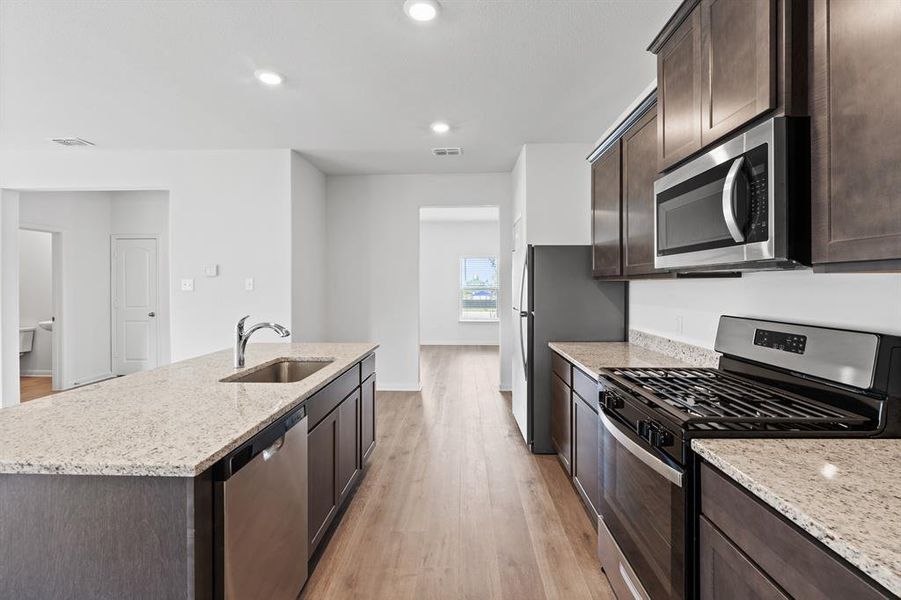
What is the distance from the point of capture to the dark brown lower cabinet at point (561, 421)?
2.79m

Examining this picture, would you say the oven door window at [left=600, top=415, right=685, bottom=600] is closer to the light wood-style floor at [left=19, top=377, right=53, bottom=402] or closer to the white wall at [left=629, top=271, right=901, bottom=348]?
the white wall at [left=629, top=271, right=901, bottom=348]

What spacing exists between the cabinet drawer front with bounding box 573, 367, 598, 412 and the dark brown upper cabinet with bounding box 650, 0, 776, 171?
106 cm

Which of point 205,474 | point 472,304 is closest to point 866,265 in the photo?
point 205,474

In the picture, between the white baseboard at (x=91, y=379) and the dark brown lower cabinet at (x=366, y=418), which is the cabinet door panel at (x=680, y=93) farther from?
the white baseboard at (x=91, y=379)

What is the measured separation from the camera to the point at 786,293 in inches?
67.2

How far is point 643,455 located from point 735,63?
124cm

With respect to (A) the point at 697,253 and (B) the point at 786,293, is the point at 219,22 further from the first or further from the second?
(B) the point at 786,293

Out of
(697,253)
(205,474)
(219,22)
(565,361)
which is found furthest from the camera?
(565,361)

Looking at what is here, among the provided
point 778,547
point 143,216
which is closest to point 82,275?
point 143,216

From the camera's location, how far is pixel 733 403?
1418mm

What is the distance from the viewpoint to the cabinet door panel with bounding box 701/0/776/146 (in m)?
1.21

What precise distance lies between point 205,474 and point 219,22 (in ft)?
7.44

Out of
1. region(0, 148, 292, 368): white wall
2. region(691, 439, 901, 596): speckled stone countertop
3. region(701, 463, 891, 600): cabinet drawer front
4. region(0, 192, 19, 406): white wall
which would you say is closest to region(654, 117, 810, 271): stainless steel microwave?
region(691, 439, 901, 596): speckled stone countertop

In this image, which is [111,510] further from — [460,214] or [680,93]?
[460,214]
